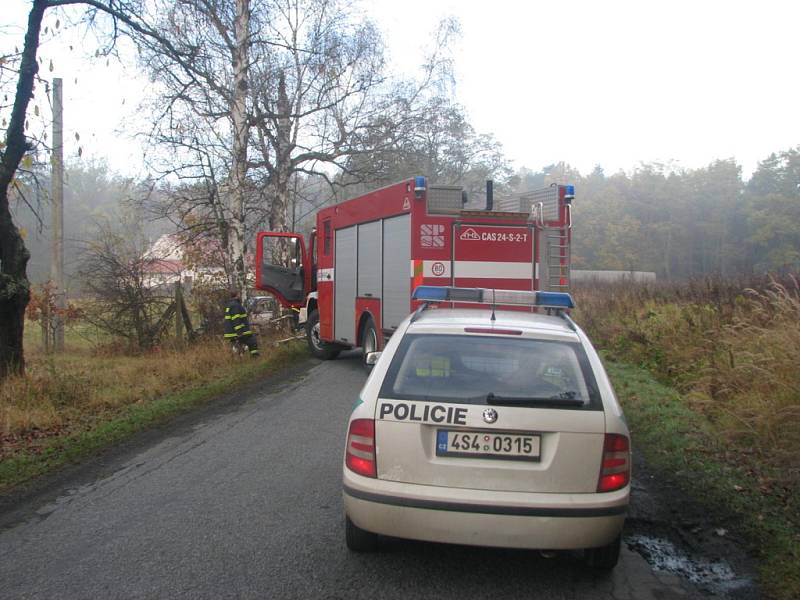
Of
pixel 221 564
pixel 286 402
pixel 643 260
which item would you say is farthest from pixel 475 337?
pixel 643 260

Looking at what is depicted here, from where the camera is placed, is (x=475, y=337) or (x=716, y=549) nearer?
(x=475, y=337)

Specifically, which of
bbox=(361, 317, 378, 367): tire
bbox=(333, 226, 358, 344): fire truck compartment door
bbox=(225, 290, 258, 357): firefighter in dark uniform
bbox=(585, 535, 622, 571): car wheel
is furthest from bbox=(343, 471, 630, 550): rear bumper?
bbox=(225, 290, 258, 357): firefighter in dark uniform

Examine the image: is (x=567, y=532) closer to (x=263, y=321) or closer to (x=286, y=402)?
(x=286, y=402)

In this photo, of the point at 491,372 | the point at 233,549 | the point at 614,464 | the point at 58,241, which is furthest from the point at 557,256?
the point at 58,241

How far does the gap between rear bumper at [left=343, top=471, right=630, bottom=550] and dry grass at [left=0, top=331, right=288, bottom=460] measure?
16.3ft

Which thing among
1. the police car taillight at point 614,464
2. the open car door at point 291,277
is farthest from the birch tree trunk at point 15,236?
the police car taillight at point 614,464

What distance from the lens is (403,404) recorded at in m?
3.90

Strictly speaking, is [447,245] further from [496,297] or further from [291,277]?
[291,277]

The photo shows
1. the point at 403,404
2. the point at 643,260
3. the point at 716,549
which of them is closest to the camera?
the point at 403,404

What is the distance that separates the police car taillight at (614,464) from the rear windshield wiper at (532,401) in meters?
0.25

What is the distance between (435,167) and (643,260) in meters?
28.4

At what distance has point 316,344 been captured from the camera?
1538 cm

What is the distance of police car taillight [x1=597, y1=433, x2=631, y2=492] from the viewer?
147 inches

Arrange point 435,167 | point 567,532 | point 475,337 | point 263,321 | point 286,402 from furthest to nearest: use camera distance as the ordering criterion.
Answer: point 435,167
point 263,321
point 286,402
point 475,337
point 567,532
